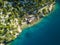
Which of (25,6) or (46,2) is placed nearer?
(25,6)

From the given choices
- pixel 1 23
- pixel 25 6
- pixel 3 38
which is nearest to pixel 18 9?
pixel 25 6

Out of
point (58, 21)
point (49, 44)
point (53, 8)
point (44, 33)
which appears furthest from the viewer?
point (53, 8)

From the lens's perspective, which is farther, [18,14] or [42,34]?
[18,14]

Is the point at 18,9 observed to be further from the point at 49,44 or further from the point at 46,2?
the point at 49,44

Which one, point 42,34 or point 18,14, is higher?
point 18,14
